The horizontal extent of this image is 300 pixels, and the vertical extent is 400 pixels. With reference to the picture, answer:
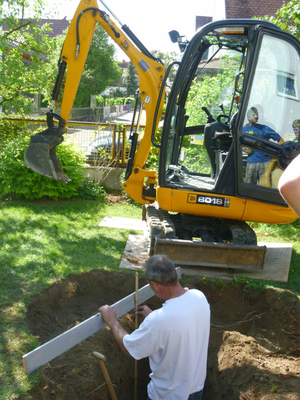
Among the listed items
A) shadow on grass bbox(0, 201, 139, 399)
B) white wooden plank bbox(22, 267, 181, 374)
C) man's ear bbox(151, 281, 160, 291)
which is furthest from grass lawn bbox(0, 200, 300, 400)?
man's ear bbox(151, 281, 160, 291)

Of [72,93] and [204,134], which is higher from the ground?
[72,93]

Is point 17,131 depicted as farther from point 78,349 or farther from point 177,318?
point 177,318

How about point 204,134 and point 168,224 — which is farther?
point 204,134

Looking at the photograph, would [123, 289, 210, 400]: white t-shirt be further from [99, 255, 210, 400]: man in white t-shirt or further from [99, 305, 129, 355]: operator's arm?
[99, 305, 129, 355]: operator's arm

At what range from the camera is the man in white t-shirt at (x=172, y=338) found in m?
2.79

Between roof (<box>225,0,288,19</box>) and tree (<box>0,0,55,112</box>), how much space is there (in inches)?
514

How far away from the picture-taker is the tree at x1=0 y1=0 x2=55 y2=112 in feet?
32.8

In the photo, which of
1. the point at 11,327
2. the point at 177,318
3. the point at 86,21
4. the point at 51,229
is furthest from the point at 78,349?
the point at 86,21

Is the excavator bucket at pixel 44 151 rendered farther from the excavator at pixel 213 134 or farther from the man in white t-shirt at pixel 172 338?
the man in white t-shirt at pixel 172 338

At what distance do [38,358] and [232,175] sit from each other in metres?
3.88

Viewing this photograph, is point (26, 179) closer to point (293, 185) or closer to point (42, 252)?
point (42, 252)

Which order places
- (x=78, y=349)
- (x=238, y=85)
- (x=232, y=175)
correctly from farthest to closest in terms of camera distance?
(x=238, y=85)
(x=232, y=175)
(x=78, y=349)

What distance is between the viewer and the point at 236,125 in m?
5.55

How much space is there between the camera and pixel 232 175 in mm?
5785
